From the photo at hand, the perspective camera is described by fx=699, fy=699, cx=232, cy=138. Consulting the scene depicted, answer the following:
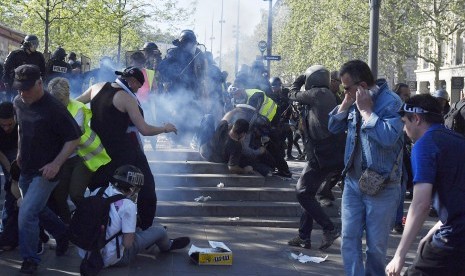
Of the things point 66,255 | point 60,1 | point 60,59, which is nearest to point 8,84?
point 60,59

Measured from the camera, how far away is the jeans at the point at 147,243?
20.8 ft

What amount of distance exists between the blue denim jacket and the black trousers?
1212mm

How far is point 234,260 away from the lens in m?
6.88

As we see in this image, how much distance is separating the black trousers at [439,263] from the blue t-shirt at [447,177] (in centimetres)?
4

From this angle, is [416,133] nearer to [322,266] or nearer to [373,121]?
[373,121]

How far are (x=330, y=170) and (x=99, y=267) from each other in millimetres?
2574

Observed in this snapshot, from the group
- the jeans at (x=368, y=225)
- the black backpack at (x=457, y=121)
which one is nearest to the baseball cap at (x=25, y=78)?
the jeans at (x=368, y=225)

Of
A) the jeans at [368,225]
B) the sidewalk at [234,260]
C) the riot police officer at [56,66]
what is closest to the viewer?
the jeans at [368,225]

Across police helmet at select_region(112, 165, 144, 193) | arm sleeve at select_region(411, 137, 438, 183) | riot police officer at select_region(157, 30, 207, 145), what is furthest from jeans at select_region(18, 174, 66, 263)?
riot police officer at select_region(157, 30, 207, 145)

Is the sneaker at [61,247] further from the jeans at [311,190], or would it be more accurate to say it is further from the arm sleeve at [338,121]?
A: the arm sleeve at [338,121]

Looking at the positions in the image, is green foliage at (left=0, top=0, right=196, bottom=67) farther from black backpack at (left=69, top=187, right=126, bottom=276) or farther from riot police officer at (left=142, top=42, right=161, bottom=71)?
black backpack at (left=69, top=187, right=126, bottom=276)

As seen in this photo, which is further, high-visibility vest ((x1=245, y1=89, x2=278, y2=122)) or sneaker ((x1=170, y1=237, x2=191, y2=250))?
high-visibility vest ((x1=245, y1=89, x2=278, y2=122))

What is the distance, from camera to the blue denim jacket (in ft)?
16.0

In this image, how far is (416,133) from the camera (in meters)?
3.90
